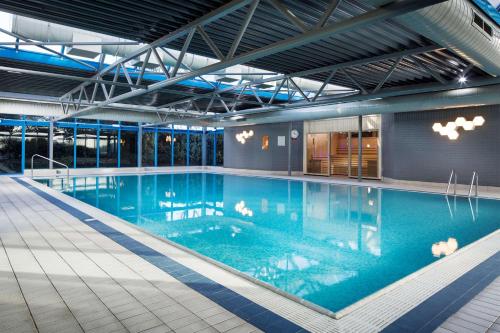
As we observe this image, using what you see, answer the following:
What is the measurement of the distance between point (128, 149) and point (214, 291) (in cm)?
1865

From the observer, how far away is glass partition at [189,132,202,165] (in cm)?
2194

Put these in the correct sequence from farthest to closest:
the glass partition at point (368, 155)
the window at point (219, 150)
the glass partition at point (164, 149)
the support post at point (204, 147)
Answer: the window at point (219, 150)
the support post at point (204, 147)
the glass partition at point (164, 149)
the glass partition at point (368, 155)

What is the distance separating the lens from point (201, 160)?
22.4 m

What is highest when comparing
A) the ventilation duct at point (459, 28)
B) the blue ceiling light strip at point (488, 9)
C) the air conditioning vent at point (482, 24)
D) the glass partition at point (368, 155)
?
the blue ceiling light strip at point (488, 9)

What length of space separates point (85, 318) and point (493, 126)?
11.6 m

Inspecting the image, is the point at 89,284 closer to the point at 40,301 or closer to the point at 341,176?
the point at 40,301

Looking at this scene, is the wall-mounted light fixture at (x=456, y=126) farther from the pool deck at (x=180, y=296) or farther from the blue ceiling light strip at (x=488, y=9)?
the pool deck at (x=180, y=296)

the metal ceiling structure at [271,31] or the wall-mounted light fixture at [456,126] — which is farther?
the wall-mounted light fixture at [456,126]

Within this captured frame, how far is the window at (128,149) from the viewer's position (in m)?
19.5

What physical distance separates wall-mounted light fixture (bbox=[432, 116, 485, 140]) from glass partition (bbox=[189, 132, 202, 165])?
1442 cm

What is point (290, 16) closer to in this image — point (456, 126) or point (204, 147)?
point (456, 126)

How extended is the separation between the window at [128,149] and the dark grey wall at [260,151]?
5394 mm

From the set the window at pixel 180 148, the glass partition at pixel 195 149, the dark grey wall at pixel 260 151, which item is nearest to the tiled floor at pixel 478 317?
the dark grey wall at pixel 260 151

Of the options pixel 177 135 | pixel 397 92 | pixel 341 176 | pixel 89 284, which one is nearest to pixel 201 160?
pixel 177 135
